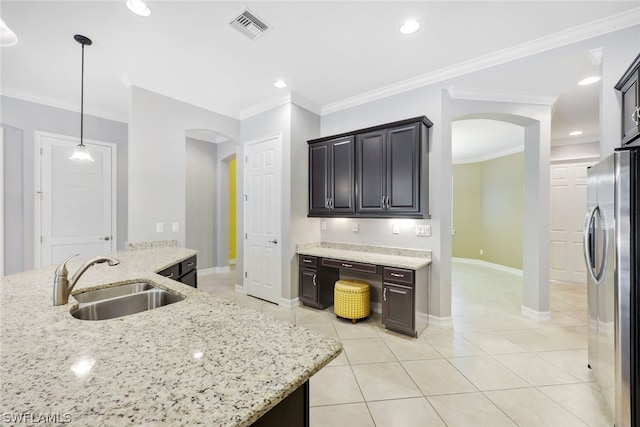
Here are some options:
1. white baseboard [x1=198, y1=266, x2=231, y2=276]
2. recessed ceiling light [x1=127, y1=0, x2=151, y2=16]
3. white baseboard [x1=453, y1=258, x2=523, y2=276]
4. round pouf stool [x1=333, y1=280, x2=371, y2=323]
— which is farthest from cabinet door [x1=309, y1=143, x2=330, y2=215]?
white baseboard [x1=453, y1=258, x2=523, y2=276]

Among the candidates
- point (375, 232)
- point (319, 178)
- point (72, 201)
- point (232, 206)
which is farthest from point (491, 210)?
point (72, 201)

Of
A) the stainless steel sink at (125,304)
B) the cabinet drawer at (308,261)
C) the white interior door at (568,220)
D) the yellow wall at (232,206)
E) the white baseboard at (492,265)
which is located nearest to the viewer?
the stainless steel sink at (125,304)

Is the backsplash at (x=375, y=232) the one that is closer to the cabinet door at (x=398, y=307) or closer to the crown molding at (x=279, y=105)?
the cabinet door at (x=398, y=307)

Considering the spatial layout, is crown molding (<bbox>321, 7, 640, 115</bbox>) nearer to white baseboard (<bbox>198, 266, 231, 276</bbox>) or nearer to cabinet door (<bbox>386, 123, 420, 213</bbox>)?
cabinet door (<bbox>386, 123, 420, 213</bbox>)

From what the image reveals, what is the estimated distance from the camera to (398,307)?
2.86 meters

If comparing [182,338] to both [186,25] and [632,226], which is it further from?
[186,25]

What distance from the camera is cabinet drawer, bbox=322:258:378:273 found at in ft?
9.93

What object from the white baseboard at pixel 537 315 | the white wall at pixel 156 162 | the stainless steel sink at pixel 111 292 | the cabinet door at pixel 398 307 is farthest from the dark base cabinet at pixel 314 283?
the white baseboard at pixel 537 315

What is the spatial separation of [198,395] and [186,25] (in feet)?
9.20

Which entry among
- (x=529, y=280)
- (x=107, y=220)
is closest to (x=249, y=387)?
(x=529, y=280)

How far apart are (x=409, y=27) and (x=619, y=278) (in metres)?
2.36

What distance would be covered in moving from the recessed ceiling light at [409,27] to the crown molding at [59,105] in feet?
14.1

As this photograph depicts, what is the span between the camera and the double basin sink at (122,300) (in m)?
1.47

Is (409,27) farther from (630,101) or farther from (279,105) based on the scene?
(279,105)
